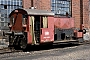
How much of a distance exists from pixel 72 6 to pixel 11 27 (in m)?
10.1

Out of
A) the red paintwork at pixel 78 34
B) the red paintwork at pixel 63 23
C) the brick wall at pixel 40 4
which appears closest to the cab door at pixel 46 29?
the red paintwork at pixel 63 23

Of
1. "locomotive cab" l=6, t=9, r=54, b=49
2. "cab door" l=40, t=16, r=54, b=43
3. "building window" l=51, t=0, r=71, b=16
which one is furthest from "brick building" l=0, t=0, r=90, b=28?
"cab door" l=40, t=16, r=54, b=43

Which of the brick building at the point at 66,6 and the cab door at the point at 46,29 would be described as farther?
the brick building at the point at 66,6

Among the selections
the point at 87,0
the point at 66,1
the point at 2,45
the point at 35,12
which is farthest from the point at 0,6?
the point at 87,0

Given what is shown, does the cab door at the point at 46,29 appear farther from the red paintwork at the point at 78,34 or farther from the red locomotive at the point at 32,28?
the red paintwork at the point at 78,34

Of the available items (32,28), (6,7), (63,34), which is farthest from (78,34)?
(6,7)

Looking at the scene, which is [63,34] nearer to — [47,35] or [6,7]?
[47,35]

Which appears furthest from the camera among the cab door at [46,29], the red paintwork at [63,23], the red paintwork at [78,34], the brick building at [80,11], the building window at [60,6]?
the brick building at [80,11]

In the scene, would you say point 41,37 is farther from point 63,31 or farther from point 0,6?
point 0,6

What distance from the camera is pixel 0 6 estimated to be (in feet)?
76.0

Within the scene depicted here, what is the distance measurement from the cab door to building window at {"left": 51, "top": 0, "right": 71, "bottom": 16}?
7.02 metres

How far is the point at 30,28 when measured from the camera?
17.9m

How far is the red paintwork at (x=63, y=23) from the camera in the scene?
69.6 feet

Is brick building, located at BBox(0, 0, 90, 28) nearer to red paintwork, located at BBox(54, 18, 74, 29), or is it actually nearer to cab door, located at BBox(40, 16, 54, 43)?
red paintwork, located at BBox(54, 18, 74, 29)
